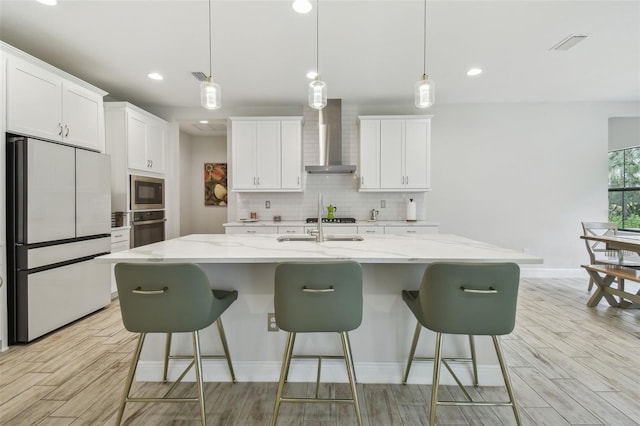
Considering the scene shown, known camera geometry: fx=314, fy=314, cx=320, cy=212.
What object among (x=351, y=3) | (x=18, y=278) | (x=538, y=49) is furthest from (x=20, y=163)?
(x=538, y=49)

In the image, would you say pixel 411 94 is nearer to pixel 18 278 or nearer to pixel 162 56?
pixel 162 56

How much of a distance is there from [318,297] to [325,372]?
0.86m

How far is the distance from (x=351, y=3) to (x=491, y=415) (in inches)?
114

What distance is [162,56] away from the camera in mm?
3211

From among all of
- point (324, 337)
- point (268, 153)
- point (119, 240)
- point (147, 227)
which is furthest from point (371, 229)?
point (119, 240)

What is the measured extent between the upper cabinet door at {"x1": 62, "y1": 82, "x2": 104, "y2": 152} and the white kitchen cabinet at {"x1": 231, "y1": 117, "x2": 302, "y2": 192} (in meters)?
1.61

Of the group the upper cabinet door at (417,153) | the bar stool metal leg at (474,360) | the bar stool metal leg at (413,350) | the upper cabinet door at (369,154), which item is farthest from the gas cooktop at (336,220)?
the bar stool metal leg at (474,360)

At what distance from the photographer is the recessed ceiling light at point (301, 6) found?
92.0 inches

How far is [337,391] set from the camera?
1942 mm

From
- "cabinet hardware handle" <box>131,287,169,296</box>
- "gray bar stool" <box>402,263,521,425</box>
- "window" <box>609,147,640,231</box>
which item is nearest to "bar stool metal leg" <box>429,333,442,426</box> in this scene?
"gray bar stool" <box>402,263,521,425</box>

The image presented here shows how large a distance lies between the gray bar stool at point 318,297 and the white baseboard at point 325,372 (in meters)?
0.54

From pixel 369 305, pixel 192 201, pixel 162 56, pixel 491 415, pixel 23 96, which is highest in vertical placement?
pixel 162 56

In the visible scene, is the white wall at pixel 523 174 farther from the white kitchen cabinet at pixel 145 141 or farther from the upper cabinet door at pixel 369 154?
the white kitchen cabinet at pixel 145 141

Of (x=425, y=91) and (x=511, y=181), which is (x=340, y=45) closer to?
(x=425, y=91)
